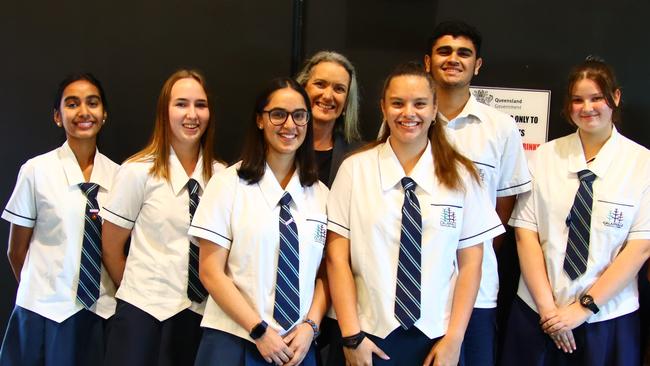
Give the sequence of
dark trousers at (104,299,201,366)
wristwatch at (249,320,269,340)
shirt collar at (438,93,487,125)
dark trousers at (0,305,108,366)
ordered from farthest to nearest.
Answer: shirt collar at (438,93,487,125), dark trousers at (0,305,108,366), dark trousers at (104,299,201,366), wristwatch at (249,320,269,340)

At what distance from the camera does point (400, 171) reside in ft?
6.34

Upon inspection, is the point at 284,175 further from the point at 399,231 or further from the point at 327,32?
the point at 327,32

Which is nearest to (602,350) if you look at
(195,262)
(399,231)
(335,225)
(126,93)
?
(399,231)

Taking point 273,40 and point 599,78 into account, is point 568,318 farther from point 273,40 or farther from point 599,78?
point 273,40

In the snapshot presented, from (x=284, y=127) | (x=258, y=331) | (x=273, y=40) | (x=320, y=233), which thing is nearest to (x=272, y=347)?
(x=258, y=331)

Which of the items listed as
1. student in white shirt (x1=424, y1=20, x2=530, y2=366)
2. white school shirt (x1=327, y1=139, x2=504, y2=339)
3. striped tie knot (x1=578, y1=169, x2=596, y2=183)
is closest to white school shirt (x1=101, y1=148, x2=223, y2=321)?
white school shirt (x1=327, y1=139, x2=504, y2=339)

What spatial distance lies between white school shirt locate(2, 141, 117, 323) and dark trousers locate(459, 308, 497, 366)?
1534mm

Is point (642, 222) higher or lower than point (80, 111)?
lower

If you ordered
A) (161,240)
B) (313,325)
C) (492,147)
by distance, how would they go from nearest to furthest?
(313,325), (161,240), (492,147)

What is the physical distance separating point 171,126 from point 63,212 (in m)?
0.62

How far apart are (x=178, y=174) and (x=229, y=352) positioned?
29.9 inches

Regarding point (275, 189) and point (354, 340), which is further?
point (275, 189)

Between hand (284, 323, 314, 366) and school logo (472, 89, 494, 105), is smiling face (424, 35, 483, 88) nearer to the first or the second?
school logo (472, 89, 494, 105)

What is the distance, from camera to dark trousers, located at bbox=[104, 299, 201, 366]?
2.04m
